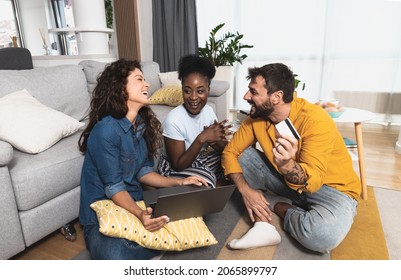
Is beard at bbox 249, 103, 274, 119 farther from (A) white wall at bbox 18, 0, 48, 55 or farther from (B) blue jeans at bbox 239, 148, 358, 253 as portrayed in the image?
(A) white wall at bbox 18, 0, 48, 55

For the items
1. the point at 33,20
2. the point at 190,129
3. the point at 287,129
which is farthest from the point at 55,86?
the point at 33,20

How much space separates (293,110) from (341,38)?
2493mm

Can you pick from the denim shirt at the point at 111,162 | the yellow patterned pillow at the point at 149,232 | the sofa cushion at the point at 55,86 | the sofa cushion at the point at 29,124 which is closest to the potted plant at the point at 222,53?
the sofa cushion at the point at 55,86

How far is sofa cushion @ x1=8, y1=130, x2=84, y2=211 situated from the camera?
3.88 feet

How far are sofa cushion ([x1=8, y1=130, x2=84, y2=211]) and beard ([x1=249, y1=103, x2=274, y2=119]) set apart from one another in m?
0.85

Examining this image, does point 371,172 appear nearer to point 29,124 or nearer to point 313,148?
point 313,148

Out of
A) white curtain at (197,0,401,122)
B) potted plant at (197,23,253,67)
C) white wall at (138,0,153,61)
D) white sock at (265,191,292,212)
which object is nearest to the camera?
white sock at (265,191,292,212)

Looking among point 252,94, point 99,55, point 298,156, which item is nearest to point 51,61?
point 99,55

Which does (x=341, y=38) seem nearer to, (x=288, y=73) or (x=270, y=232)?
(x=288, y=73)

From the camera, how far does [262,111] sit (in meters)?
1.33

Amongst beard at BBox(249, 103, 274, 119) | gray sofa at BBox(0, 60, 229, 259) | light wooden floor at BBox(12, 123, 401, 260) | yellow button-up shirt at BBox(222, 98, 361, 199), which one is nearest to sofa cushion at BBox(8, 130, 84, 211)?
gray sofa at BBox(0, 60, 229, 259)

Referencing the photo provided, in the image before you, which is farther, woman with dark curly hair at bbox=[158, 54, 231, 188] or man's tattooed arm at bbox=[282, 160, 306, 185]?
woman with dark curly hair at bbox=[158, 54, 231, 188]

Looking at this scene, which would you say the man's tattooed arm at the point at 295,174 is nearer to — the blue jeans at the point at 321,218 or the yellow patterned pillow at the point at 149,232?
the blue jeans at the point at 321,218
